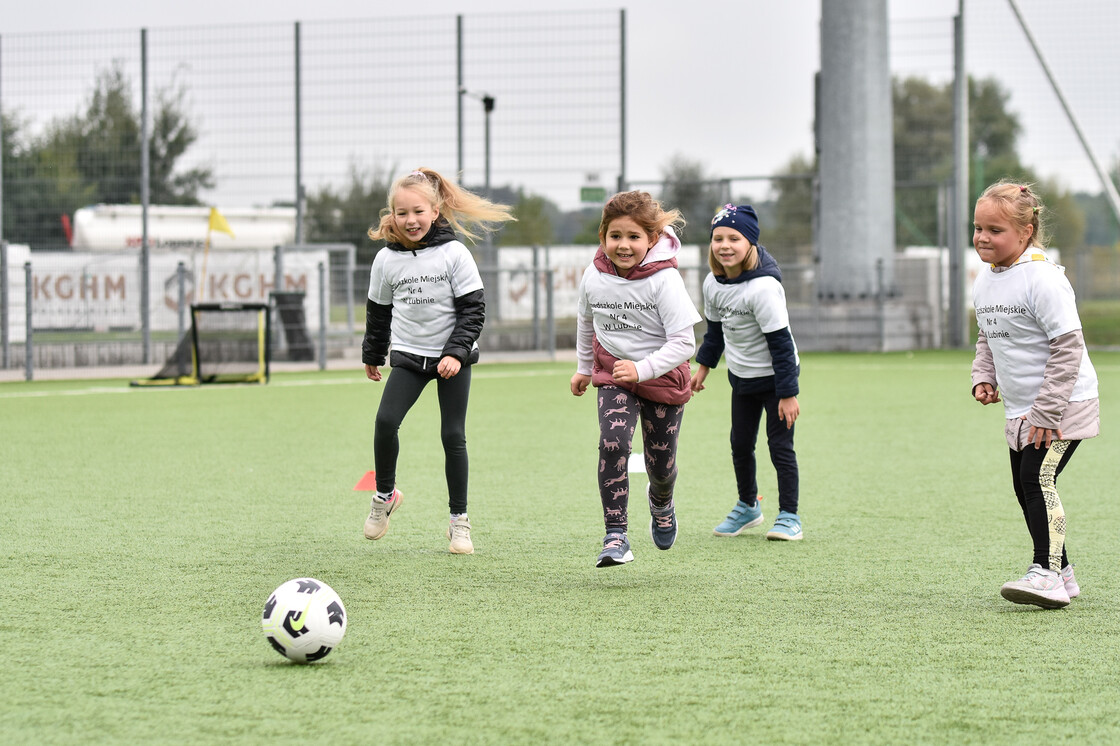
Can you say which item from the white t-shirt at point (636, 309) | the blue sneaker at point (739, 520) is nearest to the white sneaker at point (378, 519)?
the white t-shirt at point (636, 309)

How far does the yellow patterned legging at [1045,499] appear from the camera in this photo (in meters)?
4.27

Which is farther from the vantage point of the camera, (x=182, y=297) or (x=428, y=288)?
(x=182, y=297)

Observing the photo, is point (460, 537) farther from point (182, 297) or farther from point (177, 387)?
point (182, 297)

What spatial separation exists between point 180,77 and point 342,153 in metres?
3.04

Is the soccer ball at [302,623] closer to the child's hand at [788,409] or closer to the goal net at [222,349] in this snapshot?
the child's hand at [788,409]

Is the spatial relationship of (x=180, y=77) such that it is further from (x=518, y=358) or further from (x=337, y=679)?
(x=337, y=679)

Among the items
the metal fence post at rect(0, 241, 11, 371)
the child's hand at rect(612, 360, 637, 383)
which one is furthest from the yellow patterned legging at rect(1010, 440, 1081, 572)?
the metal fence post at rect(0, 241, 11, 371)

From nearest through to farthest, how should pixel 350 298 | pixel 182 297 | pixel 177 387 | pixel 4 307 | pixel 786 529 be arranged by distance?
1. pixel 786 529
2. pixel 177 387
3. pixel 4 307
4. pixel 182 297
5. pixel 350 298

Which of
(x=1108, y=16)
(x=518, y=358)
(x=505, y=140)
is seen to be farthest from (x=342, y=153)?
(x=1108, y=16)

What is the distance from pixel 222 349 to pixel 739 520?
1163cm

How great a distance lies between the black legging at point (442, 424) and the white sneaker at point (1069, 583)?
7.91ft

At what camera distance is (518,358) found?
817 inches

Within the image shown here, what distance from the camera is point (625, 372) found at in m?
4.62

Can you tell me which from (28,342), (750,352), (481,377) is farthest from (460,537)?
(28,342)
